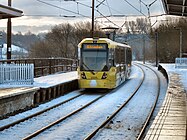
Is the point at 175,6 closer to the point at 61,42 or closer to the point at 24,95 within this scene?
the point at 24,95

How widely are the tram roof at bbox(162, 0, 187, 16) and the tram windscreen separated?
409cm

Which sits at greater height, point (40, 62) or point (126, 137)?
point (40, 62)

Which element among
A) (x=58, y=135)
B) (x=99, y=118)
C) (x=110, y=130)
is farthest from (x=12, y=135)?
(x=99, y=118)

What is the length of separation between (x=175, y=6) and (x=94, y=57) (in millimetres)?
5319

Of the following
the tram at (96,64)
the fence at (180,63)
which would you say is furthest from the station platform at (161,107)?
the fence at (180,63)

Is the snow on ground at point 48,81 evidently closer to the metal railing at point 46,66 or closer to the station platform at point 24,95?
the station platform at point 24,95

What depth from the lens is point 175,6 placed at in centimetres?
1953

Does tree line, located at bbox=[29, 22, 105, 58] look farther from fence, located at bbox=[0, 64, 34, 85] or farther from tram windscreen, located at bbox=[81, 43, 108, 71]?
fence, located at bbox=[0, 64, 34, 85]

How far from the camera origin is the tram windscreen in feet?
72.8

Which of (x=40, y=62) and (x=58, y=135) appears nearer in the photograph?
(x=58, y=135)

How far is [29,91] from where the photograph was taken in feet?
52.1

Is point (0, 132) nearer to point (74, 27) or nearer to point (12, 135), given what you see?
point (12, 135)

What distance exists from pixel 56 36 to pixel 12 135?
53516mm

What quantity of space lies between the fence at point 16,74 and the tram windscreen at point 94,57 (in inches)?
165
